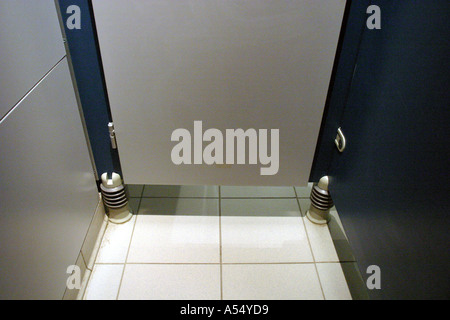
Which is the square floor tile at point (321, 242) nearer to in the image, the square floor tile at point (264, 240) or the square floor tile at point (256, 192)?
the square floor tile at point (264, 240)

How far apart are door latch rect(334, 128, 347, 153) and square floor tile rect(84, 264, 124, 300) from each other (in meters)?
0.88

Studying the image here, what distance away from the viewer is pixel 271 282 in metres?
1.23

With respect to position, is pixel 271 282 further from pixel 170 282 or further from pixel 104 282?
pixel 104 282

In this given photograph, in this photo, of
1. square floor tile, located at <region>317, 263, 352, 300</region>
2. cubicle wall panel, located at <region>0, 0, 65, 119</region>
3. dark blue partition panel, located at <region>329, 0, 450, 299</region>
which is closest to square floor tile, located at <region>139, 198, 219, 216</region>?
square floor tile, located at <region>317, 263, 352, 300</region>

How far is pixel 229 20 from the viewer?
0.99 m

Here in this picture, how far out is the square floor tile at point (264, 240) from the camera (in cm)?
132

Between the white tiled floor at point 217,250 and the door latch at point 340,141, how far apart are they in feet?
1.30

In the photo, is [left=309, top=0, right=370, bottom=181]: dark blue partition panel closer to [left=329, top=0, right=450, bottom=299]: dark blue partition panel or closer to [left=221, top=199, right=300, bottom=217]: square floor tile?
[left=329, top=0, right=450, bottom=299]: dark blue partition panel

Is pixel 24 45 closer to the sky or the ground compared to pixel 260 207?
closer to the ground

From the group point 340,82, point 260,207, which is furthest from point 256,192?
point 340,82

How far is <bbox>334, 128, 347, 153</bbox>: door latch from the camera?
1.18 metres

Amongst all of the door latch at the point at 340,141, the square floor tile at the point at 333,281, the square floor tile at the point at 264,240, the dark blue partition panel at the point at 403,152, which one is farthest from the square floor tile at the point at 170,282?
the door latch at the point at 340,141

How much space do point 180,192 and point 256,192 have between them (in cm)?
35
